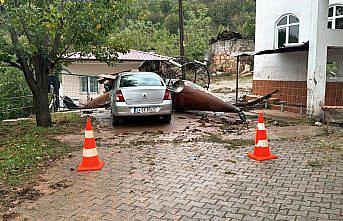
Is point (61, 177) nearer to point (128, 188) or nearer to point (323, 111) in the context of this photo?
point (128, 188)

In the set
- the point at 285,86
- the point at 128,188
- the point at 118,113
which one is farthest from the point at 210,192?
the point at 285,86

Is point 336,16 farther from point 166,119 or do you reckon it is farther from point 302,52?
point 166,119

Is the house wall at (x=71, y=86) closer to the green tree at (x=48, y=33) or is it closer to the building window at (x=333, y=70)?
the green tree at (x=48, y=33)

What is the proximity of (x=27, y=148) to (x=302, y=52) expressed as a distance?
32.7 ft

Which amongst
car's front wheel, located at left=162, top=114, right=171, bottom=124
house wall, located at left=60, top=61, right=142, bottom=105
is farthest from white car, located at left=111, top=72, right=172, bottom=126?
house wall, located at left=60, top=61, right=142, bottom=105

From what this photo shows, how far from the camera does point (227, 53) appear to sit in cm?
3325

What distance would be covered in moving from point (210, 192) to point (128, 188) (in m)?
1.18

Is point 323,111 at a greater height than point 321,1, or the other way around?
point 321,1

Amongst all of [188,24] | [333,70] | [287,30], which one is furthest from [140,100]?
[188,24]

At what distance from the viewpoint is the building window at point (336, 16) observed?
36.9 ft

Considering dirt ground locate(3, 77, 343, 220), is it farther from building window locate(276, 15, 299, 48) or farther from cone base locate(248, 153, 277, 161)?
building window locate(276, 15, 299, 48)

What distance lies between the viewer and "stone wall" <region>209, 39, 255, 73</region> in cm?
3303

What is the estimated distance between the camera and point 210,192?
15.1 ft

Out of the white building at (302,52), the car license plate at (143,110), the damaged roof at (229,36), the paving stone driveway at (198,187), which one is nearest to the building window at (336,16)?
the white building at (302,52)
